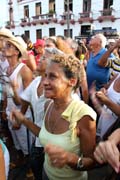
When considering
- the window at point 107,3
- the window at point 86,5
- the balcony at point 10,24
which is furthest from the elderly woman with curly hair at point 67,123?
the balcony at point 10,24

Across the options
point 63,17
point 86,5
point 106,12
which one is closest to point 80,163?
point 106,12

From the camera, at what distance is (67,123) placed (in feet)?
5.56

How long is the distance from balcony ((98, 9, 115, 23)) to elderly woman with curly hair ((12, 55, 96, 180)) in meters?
20.4

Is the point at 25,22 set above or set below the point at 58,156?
above

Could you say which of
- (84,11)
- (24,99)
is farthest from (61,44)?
(84,11)

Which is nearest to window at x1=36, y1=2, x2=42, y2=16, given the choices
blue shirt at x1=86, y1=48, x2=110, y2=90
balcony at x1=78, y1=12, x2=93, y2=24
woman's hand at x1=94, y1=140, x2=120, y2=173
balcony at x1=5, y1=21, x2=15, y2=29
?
balcony at x1=5, y1=21, x2=15, y2=29

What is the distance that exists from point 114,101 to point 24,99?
77 cm

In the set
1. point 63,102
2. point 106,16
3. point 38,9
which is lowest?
point 63,102

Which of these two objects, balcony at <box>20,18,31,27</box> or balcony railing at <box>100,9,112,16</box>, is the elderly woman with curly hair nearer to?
balcony railing at <box>100,9,112,16</box>

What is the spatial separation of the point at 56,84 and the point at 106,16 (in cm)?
2089

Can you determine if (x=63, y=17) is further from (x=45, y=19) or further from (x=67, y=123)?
(x=67, y=123)

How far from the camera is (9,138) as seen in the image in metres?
3.27

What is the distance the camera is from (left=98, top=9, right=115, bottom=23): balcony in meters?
21.2

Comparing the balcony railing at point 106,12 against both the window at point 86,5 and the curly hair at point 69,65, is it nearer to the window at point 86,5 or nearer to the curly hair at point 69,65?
the window at point 86,5
